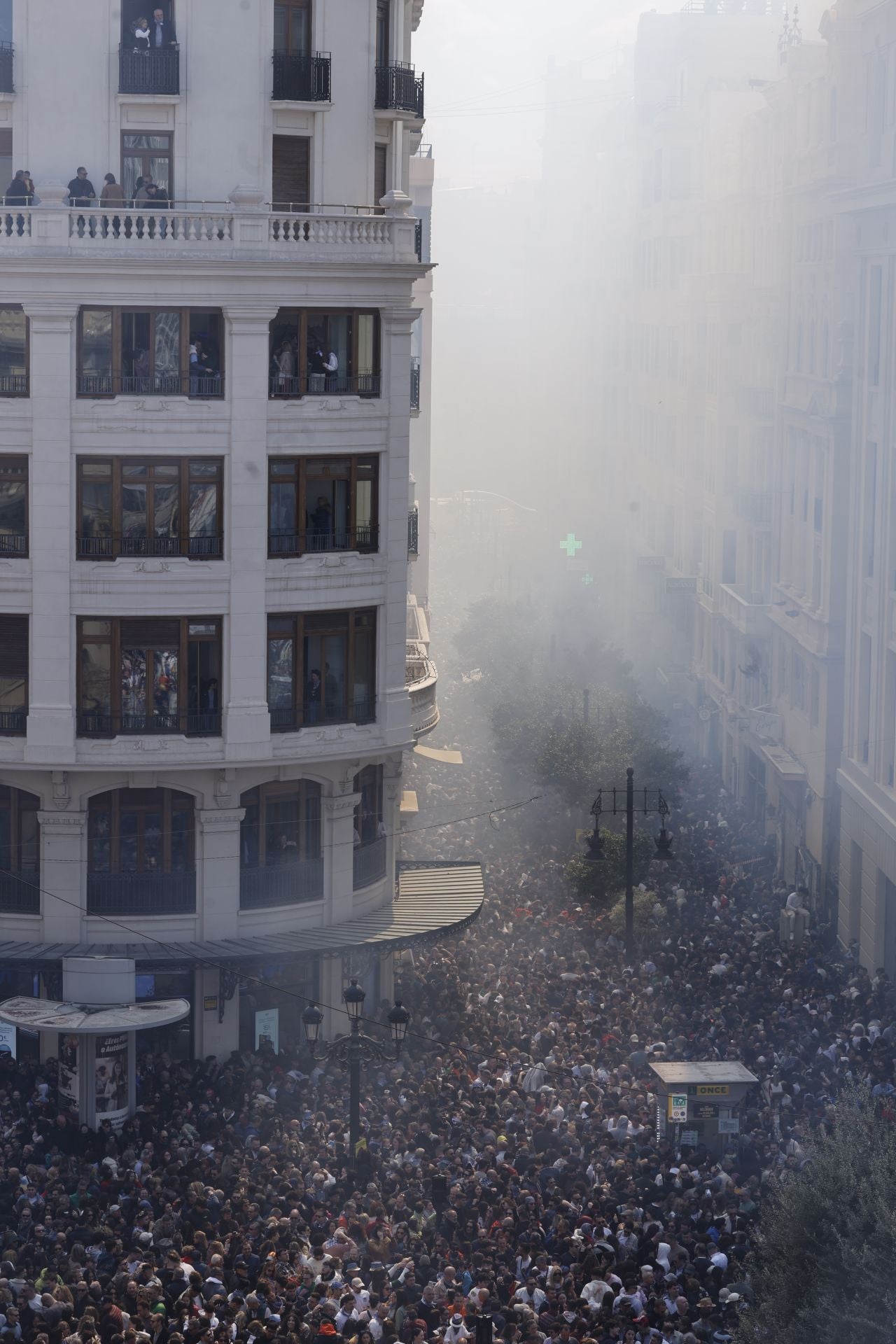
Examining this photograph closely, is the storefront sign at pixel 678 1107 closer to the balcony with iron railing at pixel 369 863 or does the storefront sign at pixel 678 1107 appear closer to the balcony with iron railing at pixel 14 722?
the balcony with iron railing at pixel 369 863

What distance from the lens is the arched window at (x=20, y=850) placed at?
109ft

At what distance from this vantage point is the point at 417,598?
6353cm

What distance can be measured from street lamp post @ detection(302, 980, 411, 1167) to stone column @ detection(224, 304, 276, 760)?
536 centimetres

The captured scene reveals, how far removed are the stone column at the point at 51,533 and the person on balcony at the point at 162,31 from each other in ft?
15.3

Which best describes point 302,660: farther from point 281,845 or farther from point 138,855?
point 138,855

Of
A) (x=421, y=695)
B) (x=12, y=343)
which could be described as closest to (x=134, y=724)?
(x=12, y=343)

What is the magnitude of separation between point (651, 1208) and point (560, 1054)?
19.8 feet

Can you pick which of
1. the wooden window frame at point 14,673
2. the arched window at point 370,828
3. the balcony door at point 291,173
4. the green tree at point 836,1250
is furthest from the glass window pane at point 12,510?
the green tree at point 836,1250

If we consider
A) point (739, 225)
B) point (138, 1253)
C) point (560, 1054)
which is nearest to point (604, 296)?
point (739, 225)

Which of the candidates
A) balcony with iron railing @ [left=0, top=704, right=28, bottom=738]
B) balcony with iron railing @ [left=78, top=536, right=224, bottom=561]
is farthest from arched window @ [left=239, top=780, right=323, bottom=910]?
balcony with iron railing @ [left=78, top=536, right=224, bottom=561]

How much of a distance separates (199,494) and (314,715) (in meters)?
4.01

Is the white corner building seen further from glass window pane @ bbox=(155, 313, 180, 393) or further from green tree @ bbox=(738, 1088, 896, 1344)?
green tree @ bbox=(738, 1088, 896, 1344)

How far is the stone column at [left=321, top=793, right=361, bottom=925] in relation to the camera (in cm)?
3441

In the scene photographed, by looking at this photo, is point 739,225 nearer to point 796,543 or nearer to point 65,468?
point 796,543
